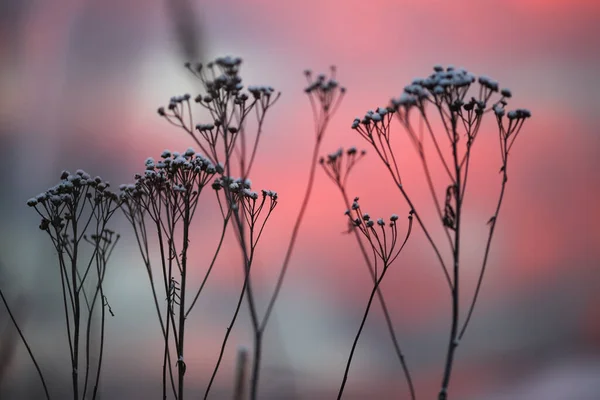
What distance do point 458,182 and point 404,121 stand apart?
1.61ft

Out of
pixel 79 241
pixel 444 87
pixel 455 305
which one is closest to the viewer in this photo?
pixel 455 305

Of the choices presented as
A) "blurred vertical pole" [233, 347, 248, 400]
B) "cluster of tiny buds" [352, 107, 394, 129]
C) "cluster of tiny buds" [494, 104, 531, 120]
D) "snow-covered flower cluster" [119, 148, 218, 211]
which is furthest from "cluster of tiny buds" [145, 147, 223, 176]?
"cluster of tiny buds" [494, 104, 531, 120]

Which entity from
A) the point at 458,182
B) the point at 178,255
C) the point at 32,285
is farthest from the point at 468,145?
the point at 32,285

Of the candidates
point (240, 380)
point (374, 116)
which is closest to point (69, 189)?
point (240, 380)

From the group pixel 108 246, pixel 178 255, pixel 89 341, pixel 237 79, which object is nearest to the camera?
pixel 237 79

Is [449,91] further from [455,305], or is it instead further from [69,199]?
[69,199]

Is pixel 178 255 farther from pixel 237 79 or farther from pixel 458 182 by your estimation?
pixel 458 182

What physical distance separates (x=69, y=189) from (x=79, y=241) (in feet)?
1.41

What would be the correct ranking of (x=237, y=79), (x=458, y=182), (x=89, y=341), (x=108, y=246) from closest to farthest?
(x=458, y=182), (x=237, y=79), (x=89, y=341), (x=108, y=246)

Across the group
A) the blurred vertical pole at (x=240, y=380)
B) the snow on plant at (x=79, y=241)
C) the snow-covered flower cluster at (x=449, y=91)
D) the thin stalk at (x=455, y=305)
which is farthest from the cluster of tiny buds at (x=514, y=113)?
the snow on plant at (x=79, y=241)

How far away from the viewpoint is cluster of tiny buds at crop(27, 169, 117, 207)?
13.6ft

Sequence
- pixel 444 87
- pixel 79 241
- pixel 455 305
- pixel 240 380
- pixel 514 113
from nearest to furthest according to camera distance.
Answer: pixel 455 305
pixel 444 87
pixel 514 113
pixel 240 380
pixel 79 241

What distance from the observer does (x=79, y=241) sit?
436cm

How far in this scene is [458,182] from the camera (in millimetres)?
3408
